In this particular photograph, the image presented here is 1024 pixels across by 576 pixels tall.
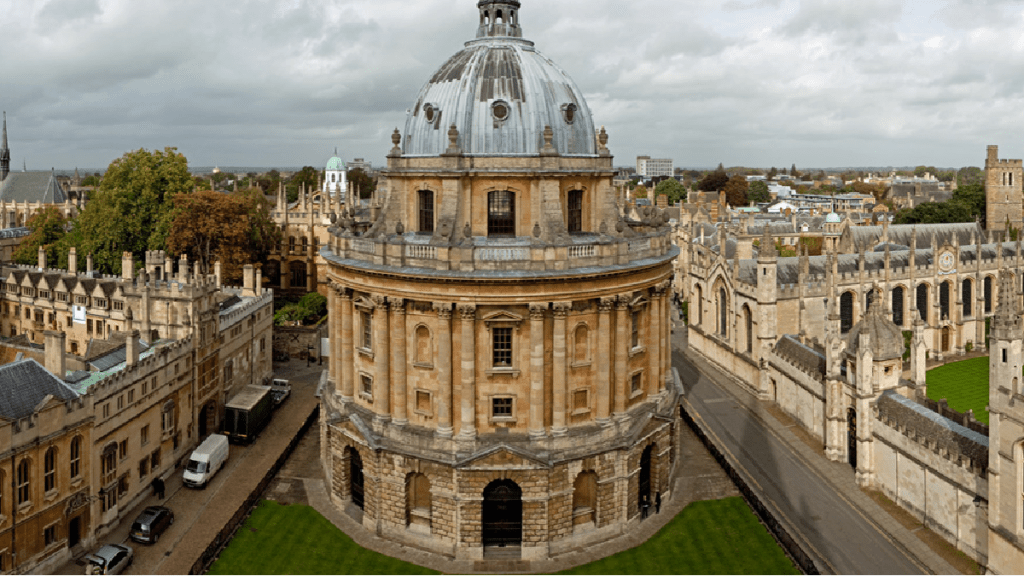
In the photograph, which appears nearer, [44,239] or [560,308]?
[560,308]

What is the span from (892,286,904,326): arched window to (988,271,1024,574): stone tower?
39750mm

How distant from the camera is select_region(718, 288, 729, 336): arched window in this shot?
6500cm

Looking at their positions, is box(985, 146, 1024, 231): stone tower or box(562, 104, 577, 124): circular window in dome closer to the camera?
box(562, 104, 577, 124): circular window in dome

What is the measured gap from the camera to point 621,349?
36.6 m

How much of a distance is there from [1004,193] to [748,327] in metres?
74.9

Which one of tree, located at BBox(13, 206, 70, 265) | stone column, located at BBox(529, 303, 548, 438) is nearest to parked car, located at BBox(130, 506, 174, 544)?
stone column, located at BBox(529, 303, 548, 438)

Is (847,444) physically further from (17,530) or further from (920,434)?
(17,530)

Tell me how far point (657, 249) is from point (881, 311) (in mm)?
14601

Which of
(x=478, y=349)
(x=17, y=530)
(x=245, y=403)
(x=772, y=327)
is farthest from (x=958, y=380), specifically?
(x=17, y=530)

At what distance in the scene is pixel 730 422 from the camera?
52750 mm

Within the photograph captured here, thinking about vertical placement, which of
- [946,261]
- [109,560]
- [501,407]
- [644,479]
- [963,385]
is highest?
[946,261]

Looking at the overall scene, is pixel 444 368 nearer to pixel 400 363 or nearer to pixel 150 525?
pixel 400 363

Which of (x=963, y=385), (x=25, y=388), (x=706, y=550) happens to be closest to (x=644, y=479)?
(x=706, y=550)

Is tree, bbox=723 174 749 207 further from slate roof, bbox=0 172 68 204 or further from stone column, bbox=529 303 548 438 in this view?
stone column, bbox=529 303 548 438
